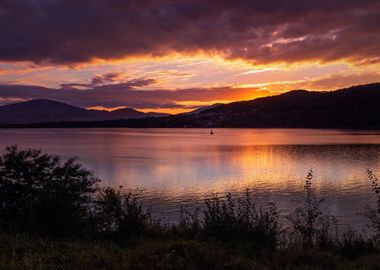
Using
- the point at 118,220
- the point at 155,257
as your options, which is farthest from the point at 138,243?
the point at 155,257

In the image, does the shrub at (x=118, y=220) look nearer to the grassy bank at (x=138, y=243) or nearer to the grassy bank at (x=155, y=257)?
the grassy bank at (x=138, y=243)

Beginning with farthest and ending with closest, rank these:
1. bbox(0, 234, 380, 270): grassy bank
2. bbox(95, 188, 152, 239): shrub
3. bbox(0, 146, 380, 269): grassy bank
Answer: bbox(95, 188, 152, 239): shrub, bbox(0, 146, 380, 269): grassy bank, bbox(0, 234, 380, 270): grassy bank

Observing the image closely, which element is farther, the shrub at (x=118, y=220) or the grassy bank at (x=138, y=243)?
the shrub at (x=118, y=220)

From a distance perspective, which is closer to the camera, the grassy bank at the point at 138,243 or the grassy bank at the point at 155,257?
the grassy bank at the point at 155,257

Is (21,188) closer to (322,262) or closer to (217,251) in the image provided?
(217,251)

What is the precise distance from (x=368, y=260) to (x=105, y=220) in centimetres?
615

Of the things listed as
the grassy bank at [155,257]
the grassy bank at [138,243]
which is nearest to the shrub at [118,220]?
the grassy bank at [138,243]

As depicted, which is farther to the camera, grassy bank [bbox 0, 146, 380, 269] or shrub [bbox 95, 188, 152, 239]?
shrub [bbox 95, 188, 152, 239]

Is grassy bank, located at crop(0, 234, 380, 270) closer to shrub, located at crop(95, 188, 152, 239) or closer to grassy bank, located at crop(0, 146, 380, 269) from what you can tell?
grassy bank, located at crop(0, 146, 380, 269)

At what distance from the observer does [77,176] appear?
56.6 feet

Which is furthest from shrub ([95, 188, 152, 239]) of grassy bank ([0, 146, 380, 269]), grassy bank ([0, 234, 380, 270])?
grassy bank ([0, 234, 380, 270])

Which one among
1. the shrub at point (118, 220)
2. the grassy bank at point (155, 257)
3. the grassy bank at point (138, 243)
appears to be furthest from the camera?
the shrub at point (118, 220)

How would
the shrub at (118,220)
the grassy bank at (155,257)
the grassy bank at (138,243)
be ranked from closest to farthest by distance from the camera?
the grassy bank at (155,257) → the grassy bank at (138,243) → the shrub at (118,220)

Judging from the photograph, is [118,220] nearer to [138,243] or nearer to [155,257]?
[138,243]
